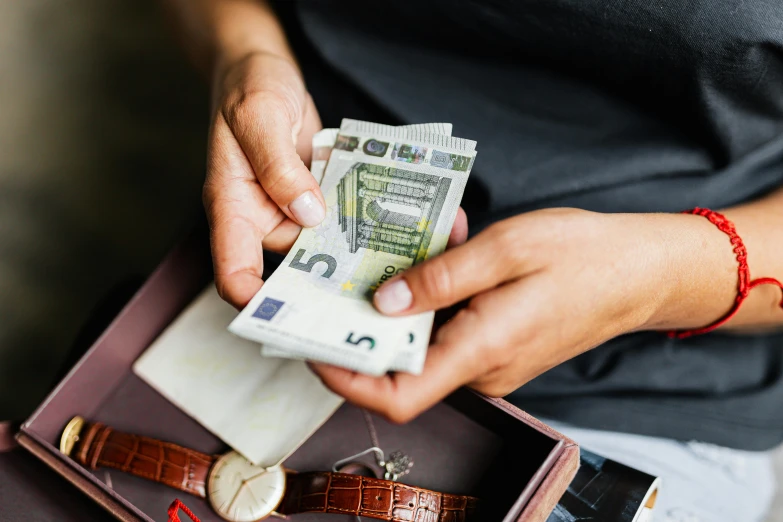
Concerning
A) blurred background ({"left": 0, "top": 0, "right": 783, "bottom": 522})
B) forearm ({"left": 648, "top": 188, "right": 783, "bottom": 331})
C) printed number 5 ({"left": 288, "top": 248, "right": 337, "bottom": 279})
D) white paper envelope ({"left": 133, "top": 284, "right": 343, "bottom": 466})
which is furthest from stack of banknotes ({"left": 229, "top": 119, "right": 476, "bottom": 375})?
blurred background ({"left": 0, "top": 0, "right": 783, "bottom": 522})

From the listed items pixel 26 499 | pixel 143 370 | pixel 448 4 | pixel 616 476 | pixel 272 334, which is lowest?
pixel 26 499

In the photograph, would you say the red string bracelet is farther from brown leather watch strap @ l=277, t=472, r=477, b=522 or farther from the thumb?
brown leather watch strap @ l=277, t=472, r=477, b=522

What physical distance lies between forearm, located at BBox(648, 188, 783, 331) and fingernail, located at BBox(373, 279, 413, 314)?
33cm

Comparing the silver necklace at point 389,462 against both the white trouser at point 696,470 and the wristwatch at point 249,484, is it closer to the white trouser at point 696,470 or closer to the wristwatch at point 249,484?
the wristwatch at point 249,484

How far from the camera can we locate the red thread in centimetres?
70

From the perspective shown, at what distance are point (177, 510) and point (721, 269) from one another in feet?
2.49

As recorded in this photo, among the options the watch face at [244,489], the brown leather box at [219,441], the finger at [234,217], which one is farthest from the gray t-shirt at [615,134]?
the watch face at [244,489]

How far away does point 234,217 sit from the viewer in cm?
76

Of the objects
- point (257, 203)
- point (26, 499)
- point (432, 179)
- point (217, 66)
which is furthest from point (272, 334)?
point (217, 66)

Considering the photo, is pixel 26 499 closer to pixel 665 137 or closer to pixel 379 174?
pixel 379 174

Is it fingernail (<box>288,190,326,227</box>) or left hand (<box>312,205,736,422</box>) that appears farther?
fingernail (<box>288,190,326,227</box>)

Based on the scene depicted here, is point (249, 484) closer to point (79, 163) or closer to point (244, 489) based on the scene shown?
point (244, 489)

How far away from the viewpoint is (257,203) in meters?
0.80

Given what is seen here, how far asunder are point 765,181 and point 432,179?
1.69 ft
